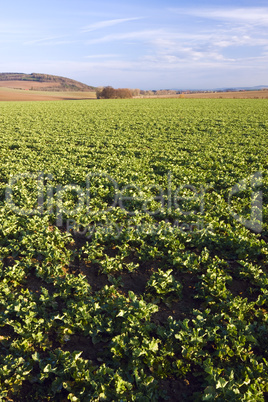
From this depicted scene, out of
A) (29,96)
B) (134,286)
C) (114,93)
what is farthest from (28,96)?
(134,286)

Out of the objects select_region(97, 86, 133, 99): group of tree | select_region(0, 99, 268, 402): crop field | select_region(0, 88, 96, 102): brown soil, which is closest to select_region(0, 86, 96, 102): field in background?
select_region(0, 88, 96, 102): brown soil

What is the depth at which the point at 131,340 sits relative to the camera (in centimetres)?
466

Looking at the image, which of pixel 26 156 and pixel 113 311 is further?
pixel 26 156

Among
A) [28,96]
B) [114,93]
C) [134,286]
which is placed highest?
[114,93]

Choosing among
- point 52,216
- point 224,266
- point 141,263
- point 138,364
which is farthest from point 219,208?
point 138,364

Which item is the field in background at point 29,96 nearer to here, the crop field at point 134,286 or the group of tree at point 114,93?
the group of tree at point 114,93

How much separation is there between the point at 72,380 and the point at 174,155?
14.7 meters

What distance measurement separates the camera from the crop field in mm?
4262

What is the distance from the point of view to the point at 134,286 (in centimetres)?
646

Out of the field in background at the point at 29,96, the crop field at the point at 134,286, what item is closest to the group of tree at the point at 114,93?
the field in background at the point at 29,96

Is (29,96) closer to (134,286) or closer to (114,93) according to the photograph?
(114,93)

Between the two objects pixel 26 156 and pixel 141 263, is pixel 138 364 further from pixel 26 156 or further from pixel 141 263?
pixel 26 156

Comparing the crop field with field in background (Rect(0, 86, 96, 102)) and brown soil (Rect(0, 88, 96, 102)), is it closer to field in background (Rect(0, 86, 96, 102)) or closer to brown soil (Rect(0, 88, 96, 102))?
field in background (Rect(0, 86, 96, 102))

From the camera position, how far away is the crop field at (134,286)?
4262 millimetres
